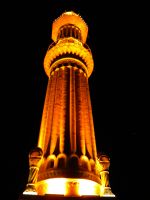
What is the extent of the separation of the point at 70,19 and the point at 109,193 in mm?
14368

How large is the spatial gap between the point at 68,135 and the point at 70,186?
3082 mm

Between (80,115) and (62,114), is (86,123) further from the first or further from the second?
(62,114)

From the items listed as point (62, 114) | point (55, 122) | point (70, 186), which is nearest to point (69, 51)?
point (62, 114)

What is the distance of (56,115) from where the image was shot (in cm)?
1872

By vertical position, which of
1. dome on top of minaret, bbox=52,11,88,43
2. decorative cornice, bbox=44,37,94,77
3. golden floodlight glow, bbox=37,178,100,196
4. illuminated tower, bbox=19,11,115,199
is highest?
dome on top of minaret, bbox=52,11,88,43

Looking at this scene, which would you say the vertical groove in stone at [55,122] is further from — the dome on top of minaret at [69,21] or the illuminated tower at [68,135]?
the dome on top of minaret at [69,21]

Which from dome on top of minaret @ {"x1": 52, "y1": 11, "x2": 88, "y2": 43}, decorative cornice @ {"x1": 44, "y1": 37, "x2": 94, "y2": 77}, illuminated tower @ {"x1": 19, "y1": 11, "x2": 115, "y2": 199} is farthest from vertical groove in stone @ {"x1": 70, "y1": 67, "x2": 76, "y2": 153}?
dome on top of minaret @ {"x1": 52, "y1": 11, "x2": 88, "y2": 43}

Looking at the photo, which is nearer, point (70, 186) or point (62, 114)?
point (70, 186)

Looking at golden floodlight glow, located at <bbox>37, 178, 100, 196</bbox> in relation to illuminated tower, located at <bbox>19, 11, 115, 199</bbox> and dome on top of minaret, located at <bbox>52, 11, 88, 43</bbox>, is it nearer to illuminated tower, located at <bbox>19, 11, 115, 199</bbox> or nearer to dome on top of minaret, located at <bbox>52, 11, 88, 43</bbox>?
illuminated tower, located at <bbox>19, 11, 115, 199</bbox>

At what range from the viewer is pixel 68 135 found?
57.6 ft

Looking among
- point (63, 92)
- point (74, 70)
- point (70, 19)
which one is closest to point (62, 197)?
point (63, 92)

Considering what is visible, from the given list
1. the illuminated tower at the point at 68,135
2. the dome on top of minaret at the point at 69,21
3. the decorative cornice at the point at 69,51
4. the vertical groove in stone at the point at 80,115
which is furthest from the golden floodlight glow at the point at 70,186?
the dome on top of minaret at the point at 69,21

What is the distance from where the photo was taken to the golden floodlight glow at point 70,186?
50.1 ft

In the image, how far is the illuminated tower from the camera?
15.5 metres
